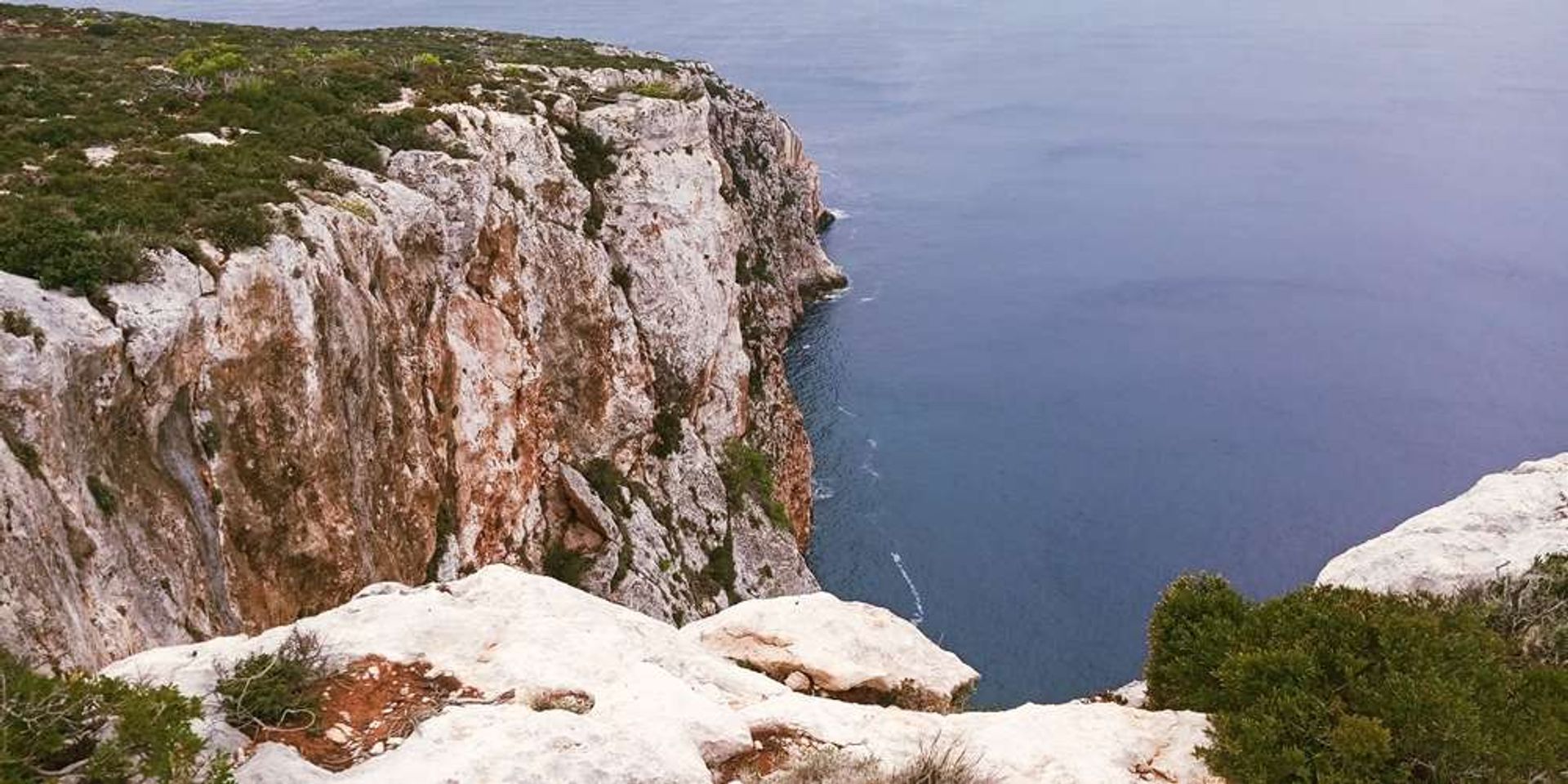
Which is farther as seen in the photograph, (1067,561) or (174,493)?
(1067,561)

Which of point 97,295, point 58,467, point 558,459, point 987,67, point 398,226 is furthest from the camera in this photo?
point 987,67

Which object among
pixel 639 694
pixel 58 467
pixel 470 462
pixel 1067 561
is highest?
pixel 58 467

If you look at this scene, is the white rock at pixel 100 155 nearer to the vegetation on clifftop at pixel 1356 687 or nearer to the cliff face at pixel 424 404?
the cliff face at pixel 424 404

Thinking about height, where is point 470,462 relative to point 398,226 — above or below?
below

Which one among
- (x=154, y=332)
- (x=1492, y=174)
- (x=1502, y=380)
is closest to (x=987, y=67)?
(x=1492, y=174)

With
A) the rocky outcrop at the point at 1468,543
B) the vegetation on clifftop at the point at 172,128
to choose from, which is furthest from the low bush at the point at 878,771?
the vegetation on clifftop at the point at 172,128

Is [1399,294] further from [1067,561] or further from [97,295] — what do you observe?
[97,295]

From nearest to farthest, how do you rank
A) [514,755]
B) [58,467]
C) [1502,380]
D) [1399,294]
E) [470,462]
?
[514,755], [58,467], [470,462], [1502,380], [1399,294]

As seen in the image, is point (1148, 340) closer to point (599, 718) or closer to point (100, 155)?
point (100, 155)
